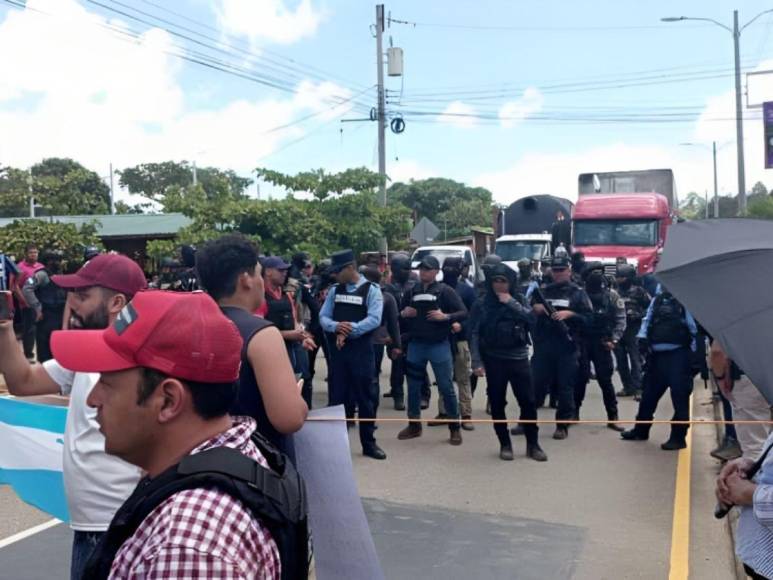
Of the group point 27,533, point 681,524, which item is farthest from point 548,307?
point 27,533

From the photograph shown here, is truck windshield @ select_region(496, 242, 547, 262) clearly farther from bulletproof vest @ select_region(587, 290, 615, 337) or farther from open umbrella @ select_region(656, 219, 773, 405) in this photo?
open umbrella @ select_region(656, 219, 773, 405)

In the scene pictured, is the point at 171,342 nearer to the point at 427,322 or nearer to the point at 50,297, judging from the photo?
the point at 427,322

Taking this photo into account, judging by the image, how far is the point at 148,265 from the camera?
25375mm

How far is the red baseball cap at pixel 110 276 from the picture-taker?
121 inches

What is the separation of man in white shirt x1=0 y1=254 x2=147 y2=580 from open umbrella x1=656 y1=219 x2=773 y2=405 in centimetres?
199

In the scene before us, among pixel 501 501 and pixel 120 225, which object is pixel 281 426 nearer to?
pixel 501 501

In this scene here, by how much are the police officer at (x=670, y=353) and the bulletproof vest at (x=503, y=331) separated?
4.51 feet

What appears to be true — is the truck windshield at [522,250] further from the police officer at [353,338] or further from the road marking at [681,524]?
the police officer at [353,338]

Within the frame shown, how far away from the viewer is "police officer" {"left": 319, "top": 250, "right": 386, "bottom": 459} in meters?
7.62

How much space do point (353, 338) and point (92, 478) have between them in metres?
4.93

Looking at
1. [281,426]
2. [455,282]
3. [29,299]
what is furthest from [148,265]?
[281,426]

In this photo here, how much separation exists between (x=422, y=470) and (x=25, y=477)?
166 inches

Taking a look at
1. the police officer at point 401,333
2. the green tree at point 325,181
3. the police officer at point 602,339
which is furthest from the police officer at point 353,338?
the green tree at point 325,181

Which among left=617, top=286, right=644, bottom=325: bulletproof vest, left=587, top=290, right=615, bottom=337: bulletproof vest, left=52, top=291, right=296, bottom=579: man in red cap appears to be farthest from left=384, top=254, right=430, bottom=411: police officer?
left=52, top=291, right=296, bottom=579: man in red cap
